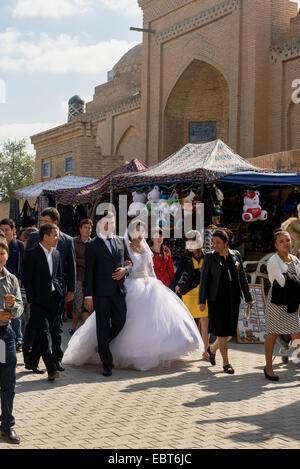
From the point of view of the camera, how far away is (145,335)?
6820 millimetres

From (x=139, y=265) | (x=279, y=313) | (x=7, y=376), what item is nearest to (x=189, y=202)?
(x=139, y=265)

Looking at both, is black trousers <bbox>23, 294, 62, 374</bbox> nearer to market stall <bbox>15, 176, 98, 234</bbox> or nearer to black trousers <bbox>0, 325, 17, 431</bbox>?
black trousers <bbox>0, 325, 17, 431</bbox>

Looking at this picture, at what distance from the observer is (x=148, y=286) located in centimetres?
723

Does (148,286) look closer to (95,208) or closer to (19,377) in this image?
(19,377)

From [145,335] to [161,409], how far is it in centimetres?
171

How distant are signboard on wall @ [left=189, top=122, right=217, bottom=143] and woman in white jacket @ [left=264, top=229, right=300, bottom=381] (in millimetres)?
16445

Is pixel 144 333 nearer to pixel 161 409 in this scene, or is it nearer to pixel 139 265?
pixel 139 265

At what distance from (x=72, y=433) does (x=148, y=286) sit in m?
2.97

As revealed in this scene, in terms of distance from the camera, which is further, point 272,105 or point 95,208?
point 272,105

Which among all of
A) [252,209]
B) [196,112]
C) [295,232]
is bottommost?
[295,232]

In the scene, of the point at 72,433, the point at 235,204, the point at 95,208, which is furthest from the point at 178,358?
the point at 95,208

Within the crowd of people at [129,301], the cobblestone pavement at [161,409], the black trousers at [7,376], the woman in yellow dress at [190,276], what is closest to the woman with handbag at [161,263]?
the woman in yellow dress at [190,276]

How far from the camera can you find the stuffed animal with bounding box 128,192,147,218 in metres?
12.1

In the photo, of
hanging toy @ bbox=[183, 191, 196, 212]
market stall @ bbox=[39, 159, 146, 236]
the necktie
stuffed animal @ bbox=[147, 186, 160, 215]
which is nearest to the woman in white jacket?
the necktie
